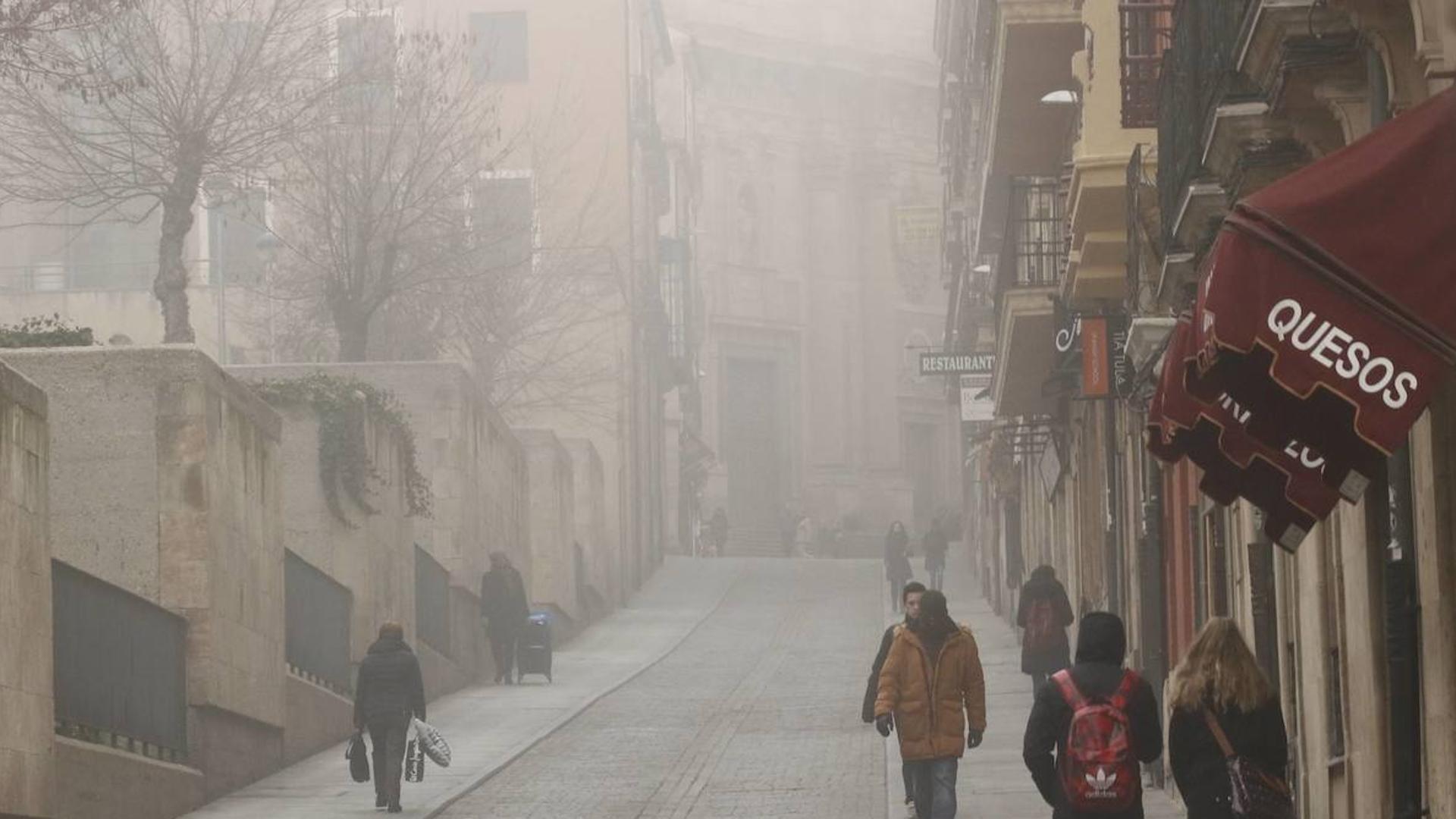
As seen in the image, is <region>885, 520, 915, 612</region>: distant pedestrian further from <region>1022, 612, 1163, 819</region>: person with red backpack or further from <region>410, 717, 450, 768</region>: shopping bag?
<region>1022, 612, 1163, 819</region>: person with red backpack

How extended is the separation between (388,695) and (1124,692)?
1063 centimetres

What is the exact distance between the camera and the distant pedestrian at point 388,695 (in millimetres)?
20991

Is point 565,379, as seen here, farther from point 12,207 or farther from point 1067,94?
point 1067,94

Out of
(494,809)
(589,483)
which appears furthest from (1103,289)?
(589,483)

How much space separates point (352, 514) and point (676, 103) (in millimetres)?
42623

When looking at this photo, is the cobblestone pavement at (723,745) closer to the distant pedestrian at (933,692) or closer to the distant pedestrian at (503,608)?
the distant pedestrian at (503,608)

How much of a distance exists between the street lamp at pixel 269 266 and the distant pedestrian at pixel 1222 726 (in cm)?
3098

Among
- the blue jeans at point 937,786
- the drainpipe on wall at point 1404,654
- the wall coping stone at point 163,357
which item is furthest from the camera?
the wall coping stone at point 163,357

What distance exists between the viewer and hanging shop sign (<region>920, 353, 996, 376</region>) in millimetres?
33344

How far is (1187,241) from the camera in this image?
619 inches

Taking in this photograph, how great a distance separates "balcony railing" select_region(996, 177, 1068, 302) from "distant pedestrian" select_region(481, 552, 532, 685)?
652 centimetres

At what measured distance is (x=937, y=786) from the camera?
17484 millimetres

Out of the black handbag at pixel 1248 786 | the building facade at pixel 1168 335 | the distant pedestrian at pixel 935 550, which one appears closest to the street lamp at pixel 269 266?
the building facade at pixel 1168 335

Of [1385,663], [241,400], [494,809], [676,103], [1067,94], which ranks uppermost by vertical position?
[676,103]
